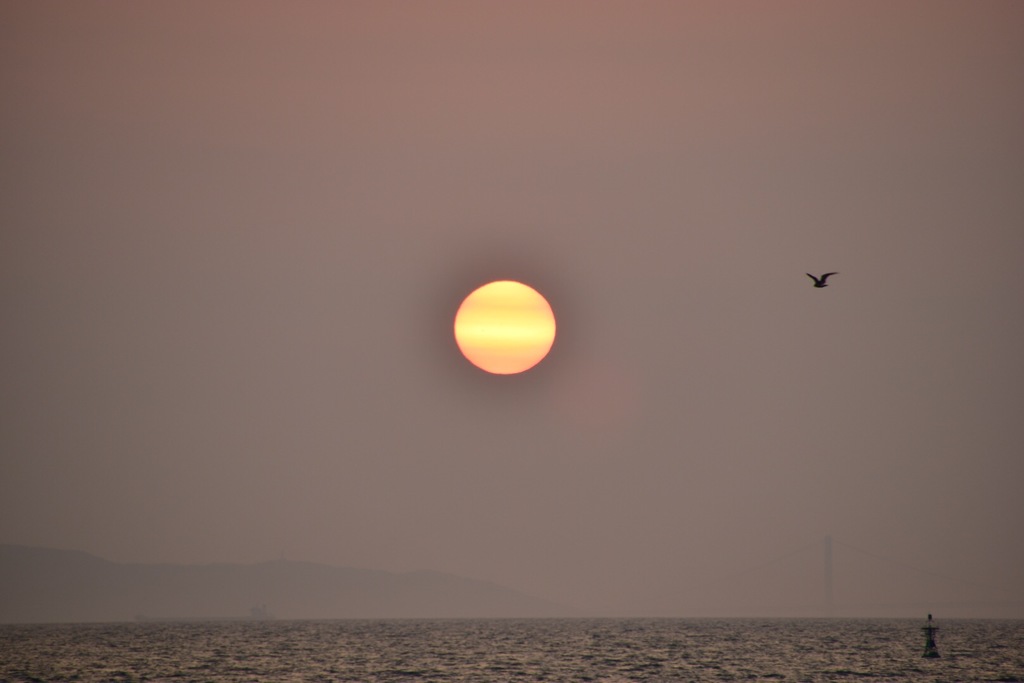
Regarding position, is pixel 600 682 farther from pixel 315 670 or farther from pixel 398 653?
pixel 398 653

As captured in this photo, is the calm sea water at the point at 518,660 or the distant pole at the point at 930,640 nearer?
the calm sea water at the point at 518,660

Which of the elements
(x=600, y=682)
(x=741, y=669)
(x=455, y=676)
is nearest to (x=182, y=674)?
(x=455, y=676)

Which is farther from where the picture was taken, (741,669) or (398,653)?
(398,653)

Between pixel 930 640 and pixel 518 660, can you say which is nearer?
pixel 930 640

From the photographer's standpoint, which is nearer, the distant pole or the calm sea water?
the calm sea water

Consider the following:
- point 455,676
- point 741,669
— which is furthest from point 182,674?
point 741,669

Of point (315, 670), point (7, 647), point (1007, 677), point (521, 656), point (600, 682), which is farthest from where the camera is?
point (7, 647)

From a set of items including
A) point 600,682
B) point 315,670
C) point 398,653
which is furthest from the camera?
point 398,653

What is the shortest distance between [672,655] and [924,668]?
1146 inches

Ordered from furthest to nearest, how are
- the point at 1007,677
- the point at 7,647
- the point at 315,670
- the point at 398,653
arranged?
the point at 7,647, the point at 398,653, the point at 315,670, the point at 1007,677

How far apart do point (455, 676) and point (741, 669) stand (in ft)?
87.1

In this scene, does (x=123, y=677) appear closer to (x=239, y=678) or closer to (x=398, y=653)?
(x=239, y=678)

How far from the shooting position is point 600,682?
10669 centimetres

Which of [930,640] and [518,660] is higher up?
[930,640]
